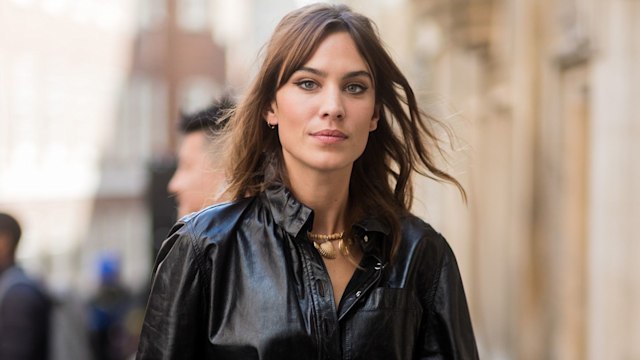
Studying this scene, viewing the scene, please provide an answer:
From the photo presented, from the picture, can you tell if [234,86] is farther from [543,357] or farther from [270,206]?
[543,357]

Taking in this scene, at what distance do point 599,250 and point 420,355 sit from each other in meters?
3.83

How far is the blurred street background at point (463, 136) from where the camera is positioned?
18.5 feet

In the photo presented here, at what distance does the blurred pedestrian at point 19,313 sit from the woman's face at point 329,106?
3.63 metres

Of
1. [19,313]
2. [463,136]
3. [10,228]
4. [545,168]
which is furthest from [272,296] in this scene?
[545,168]

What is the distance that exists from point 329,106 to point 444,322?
1.96 feet

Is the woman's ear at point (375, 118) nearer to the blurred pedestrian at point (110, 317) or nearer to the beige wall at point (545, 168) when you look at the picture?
the beige wall at point (545, 168)

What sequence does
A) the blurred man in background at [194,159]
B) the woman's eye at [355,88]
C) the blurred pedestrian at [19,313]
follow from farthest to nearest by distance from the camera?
the blurred pedestrian at [19,313]
the blurred man in background at [194,159]
the woman's eye at [355,88]

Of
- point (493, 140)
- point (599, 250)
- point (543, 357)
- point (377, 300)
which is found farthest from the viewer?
point (493, 140)

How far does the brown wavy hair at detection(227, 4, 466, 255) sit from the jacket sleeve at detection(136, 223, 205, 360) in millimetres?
263

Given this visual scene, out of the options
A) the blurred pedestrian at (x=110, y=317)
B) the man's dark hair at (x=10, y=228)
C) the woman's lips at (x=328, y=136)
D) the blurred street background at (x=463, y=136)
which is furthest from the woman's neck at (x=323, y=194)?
the blurred pedestrian at (x=110, y=317)

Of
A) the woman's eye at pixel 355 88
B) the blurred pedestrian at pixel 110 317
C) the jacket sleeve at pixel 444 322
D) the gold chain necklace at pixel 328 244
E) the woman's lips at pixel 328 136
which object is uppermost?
the woman's eye at pixel 355 88

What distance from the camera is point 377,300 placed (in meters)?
2.26

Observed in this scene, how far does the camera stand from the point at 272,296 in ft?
7.18

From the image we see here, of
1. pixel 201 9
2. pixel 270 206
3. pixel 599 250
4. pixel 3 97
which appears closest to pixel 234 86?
pixel 270 206
